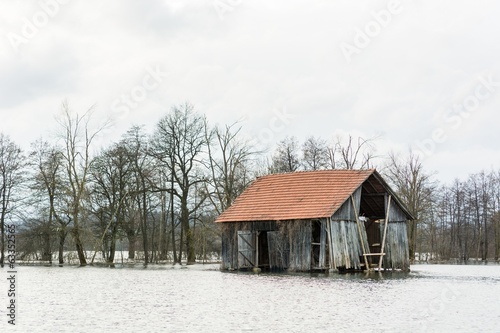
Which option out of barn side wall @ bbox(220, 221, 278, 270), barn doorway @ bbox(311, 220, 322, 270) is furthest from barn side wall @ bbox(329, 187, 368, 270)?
barn side wall @ bbox(220, 221, 278, 270)

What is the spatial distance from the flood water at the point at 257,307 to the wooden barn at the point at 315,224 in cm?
779

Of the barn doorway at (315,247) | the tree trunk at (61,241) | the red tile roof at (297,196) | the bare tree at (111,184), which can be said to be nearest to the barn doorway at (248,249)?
the red tile roof at (297,196)

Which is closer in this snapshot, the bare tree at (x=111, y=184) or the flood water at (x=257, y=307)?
the flood water at (x=257, y=307)

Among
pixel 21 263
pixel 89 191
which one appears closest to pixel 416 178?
pixel 89 191

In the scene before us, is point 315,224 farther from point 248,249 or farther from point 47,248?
point 47,248

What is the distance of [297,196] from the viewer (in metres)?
38.9

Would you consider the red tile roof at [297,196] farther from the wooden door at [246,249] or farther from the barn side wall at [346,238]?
the wooden door at [246,249]

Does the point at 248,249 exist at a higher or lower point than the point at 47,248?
higher

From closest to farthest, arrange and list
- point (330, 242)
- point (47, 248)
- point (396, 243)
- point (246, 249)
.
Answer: point (330, 242), point (396, 243), point (246, 249), point (47, 248)

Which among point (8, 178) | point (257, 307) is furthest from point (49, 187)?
point (257, 307)

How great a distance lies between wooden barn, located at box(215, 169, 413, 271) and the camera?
121ft

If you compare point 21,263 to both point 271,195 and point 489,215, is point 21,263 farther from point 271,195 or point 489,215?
point 489,215

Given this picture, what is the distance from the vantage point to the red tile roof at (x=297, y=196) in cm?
3694

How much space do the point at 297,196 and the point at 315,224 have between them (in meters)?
2.88
